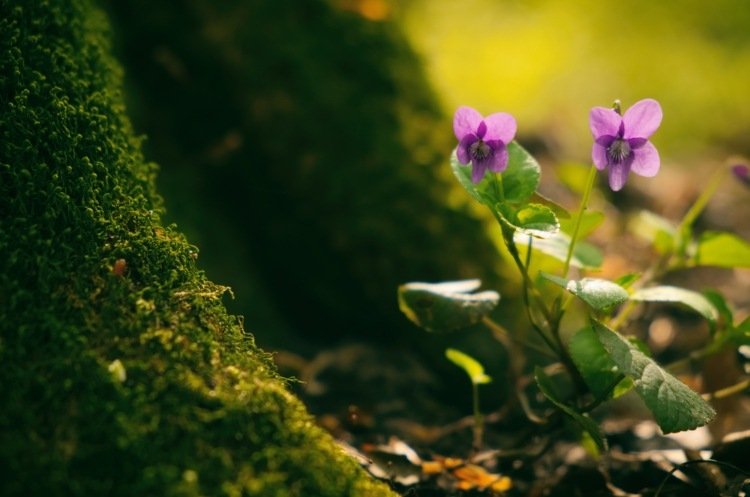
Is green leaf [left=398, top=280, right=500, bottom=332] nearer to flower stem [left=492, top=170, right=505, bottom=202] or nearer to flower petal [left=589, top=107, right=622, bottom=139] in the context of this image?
flower stem [left=492, top=170, right=505, bottom=202]

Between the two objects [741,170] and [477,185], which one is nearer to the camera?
[477,185]

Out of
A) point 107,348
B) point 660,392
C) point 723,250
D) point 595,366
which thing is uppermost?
point 723,250

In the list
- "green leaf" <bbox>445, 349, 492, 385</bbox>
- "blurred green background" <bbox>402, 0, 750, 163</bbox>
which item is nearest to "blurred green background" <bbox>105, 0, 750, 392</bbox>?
"green leaf" <bbox>445, 349, 492, 385</bbox>

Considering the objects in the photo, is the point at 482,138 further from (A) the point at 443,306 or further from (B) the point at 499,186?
(A) the point at 443,306

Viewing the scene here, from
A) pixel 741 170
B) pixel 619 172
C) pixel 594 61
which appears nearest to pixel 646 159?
pixel 619 172

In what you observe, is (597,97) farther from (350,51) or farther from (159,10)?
(159,10)
